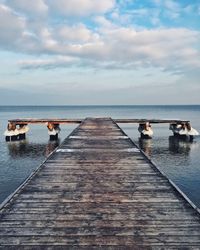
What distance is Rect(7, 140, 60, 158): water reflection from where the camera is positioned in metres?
28.2

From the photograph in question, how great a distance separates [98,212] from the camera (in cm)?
670

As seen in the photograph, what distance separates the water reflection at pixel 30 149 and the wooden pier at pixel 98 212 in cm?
1742

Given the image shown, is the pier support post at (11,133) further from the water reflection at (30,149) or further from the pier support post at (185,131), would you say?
the pier support post at (185,131)

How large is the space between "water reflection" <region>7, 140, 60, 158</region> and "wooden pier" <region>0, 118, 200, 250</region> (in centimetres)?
1742

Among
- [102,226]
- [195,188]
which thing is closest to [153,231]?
[102,226]

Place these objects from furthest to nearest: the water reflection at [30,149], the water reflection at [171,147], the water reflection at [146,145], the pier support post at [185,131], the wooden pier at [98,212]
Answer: the pier support post at [185,131], the water reflection at [146,145], the water reflection at [171,147], the water reflection at [30,149], the wooden pier at [98,212]

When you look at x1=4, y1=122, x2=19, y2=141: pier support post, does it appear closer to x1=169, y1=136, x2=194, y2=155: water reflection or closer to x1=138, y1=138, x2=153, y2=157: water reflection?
x1=138, y1=138, x2=153, y2=157: water reflection

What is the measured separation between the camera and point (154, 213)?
669 centimetres

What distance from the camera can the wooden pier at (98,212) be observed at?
5402 millimetres

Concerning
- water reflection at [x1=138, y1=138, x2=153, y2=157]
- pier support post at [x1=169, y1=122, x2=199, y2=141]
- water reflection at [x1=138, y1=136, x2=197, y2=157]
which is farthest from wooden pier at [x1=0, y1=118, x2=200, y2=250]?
A: pier support post at [x1=169, y1=122, x2=199, y2=141]

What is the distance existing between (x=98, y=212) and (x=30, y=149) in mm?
25772

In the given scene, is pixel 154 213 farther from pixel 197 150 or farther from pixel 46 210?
pixel 197 150

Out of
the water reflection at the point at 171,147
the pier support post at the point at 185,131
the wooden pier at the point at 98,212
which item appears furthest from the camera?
the pier support post at the point at 185,131

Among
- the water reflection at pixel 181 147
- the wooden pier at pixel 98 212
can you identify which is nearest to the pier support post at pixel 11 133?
the water reflection at pixel 181 147
